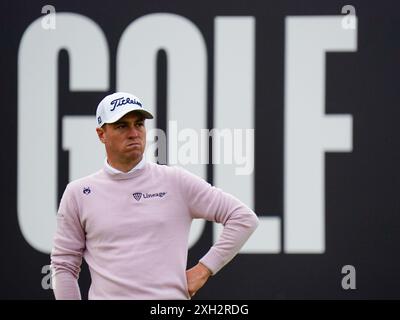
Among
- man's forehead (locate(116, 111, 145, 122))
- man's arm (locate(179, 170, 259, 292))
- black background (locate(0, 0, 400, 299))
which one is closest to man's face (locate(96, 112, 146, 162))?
man's forehead (locate(116, 111, 145, 122))

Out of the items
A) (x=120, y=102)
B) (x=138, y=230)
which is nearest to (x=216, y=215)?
(x=138, y=230)

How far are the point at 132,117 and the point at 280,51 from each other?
164 cm

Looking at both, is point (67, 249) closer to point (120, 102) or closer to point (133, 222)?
point (133, 222)

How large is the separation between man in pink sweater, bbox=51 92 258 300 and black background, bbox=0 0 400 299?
1.46m

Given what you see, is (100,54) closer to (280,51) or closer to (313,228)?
(280,51)

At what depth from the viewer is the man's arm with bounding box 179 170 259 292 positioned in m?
2.76

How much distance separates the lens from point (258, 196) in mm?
4250

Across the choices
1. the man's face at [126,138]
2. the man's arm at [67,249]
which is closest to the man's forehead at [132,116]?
the man's face at [126,138]

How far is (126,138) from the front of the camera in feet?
9.11

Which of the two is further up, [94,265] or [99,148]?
[99,148]

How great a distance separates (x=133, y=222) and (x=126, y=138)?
29 cm

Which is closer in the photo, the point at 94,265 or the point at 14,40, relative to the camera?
the point at 94,265

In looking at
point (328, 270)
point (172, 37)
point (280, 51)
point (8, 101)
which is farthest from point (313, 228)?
point (8, 101)

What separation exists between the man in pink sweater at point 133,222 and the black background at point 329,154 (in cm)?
146
